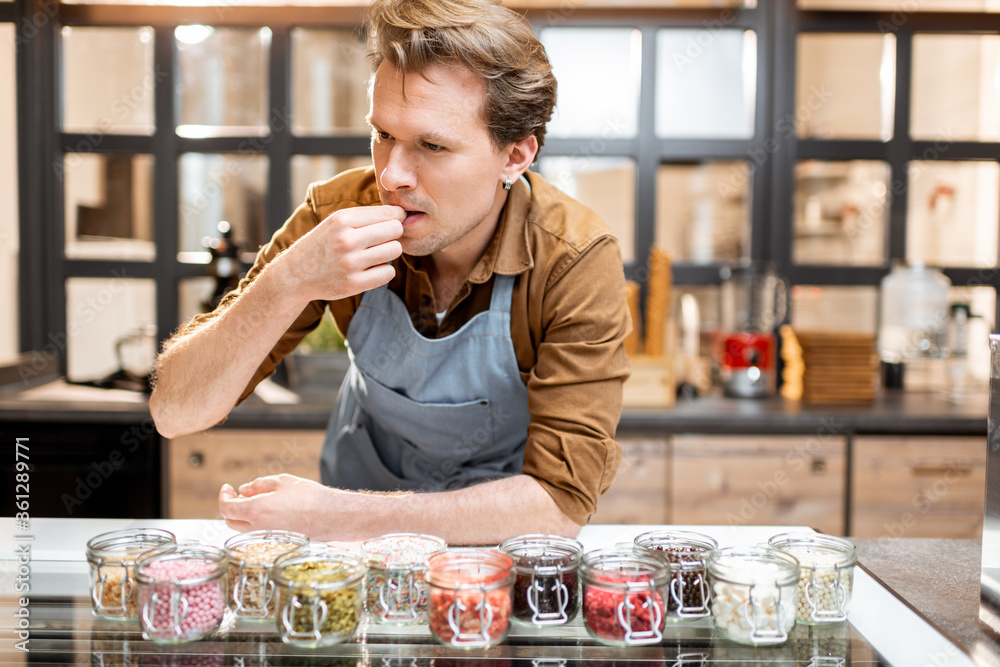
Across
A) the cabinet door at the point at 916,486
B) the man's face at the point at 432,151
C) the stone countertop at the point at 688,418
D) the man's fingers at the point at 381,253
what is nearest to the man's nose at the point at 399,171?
the man's face at the point at 432,151

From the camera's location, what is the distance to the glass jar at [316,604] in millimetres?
859

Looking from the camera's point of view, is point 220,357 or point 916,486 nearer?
point 220,357

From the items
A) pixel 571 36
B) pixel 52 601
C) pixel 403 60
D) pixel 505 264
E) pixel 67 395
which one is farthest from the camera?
pixel 571 36

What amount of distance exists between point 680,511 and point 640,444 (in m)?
0.25

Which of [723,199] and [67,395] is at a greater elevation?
[723,199]

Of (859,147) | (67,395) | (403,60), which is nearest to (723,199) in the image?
(859,147)

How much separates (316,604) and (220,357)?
2.15 ft

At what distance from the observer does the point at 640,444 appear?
8.30ft

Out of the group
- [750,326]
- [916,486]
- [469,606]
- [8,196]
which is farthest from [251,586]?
[8,196]

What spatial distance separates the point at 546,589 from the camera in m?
0.93

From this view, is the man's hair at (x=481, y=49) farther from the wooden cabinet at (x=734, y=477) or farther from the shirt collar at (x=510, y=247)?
the wooden cabinet at (x=734, y=477)

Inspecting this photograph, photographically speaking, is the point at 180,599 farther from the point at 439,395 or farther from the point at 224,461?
the point at 224,461

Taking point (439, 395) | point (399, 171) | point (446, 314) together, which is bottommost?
point (439, 395)

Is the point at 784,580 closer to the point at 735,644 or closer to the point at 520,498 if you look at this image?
the point at 735,644
